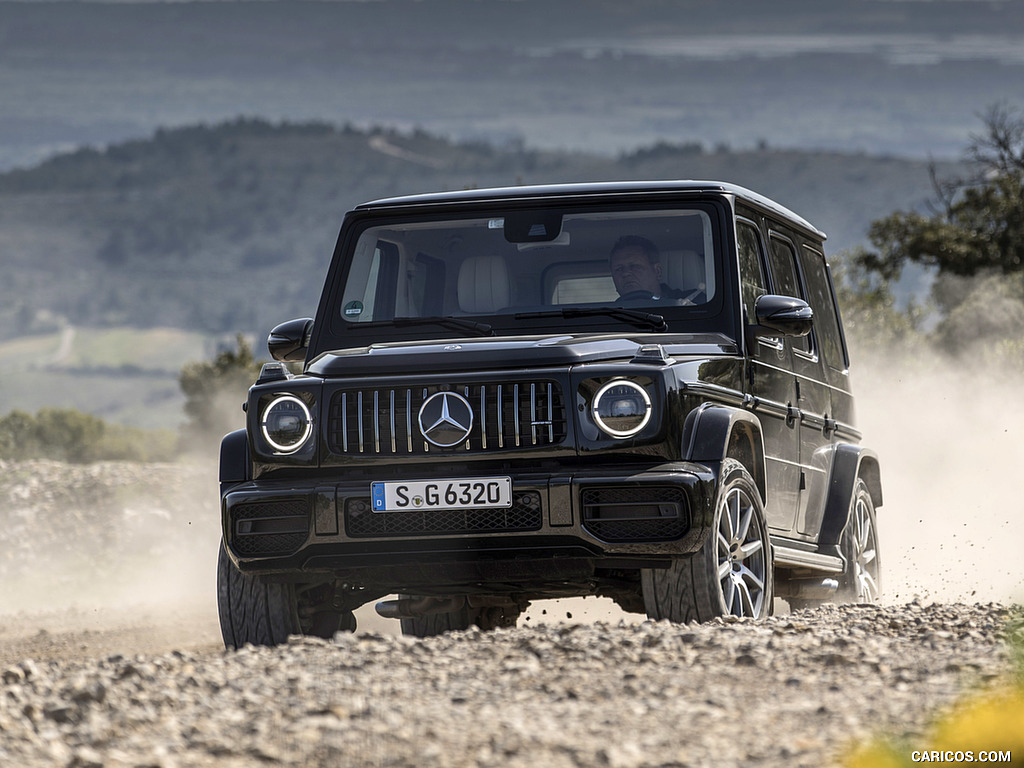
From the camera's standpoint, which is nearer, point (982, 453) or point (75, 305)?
point (982, 453)

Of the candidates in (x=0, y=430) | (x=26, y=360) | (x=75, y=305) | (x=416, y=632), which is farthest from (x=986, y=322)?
(x=75, y=305)

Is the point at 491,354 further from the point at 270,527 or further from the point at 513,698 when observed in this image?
the point at 513,698

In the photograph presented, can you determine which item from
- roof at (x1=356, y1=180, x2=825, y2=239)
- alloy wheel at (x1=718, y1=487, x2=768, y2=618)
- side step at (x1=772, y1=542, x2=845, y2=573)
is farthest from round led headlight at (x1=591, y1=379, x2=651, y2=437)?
roof at (x1=356, y1=180, x2=825, y2=239)

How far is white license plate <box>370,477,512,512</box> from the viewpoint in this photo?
6.02 metres

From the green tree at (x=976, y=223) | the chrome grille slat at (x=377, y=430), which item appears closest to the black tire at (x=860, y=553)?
the chrome grille slat at (x=377, y=430)

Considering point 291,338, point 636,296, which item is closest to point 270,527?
point 291,338

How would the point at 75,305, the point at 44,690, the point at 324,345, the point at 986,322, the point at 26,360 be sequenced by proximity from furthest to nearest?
the point at 75,305
the point at 26,360
the point at 986,322
the point at 324,345
the point at 44,690

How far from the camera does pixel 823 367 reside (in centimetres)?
880

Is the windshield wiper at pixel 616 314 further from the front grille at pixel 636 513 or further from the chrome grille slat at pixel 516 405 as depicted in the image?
the front grille at pixel 636 513

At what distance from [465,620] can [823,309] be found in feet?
9.65

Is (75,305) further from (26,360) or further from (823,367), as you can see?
(823,367)

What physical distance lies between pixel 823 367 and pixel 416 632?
278cm

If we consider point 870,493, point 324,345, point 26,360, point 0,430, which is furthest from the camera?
point 26,360

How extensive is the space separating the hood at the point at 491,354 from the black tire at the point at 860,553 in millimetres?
2396
